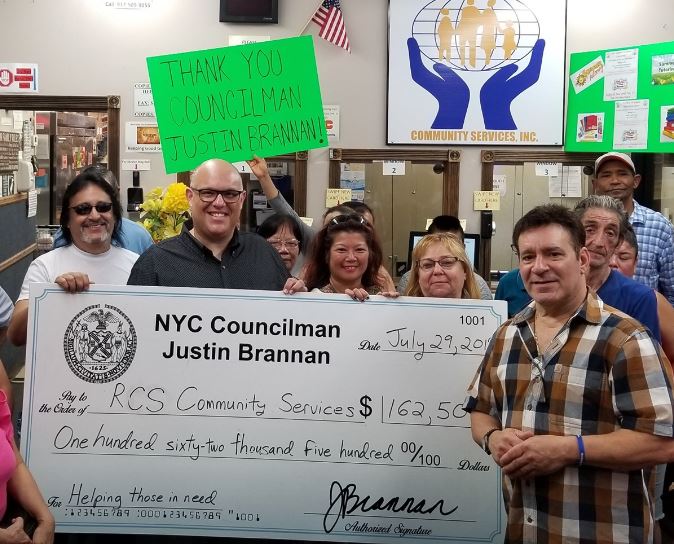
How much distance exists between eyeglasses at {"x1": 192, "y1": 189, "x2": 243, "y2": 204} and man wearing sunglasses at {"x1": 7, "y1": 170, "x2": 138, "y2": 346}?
0.38 metres

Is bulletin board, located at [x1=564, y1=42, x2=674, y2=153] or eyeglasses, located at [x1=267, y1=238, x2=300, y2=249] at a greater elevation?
bulletin board, located at [x1=564, y1=42, x2=674, y2=153]

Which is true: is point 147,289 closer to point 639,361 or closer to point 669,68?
point 639,361

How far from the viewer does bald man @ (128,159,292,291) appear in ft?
9.05

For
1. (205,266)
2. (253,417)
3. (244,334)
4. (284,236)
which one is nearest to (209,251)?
(205,266)

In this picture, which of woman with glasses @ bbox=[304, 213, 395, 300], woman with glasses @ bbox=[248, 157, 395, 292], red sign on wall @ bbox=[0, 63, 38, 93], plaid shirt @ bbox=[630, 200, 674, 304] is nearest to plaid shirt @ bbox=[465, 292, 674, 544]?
woman with glasses @ bbox=[304, 213, 395, 300]

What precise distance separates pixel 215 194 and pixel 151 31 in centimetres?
320

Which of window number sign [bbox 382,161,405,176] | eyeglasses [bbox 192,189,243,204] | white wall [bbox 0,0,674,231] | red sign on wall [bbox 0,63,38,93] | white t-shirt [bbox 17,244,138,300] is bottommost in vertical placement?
white t-shirt [bbox 17,244,138,300]

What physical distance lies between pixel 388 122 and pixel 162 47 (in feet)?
5.19

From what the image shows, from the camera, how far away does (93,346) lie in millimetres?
2592

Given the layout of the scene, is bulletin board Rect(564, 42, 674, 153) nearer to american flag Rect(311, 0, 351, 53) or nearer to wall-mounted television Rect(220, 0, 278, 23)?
american flag Rect(311, 0, 351, 53)

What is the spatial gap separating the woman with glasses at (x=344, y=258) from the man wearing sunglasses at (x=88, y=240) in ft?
2.24

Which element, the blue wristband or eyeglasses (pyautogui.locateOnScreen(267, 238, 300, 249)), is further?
eyeglasses (pyautogui.locateOnScreen(267, 238, 300, 249))

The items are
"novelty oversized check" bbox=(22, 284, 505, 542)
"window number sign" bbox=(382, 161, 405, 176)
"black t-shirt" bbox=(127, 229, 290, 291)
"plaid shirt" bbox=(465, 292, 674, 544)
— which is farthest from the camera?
"window number sign" bbox=(382, 161, 405, 176)

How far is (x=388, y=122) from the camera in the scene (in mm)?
5617
